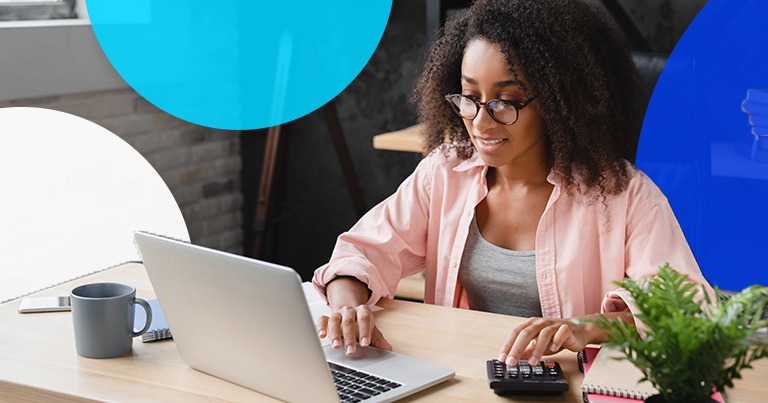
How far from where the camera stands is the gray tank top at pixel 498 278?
1.95 meters

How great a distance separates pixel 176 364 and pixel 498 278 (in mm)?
702

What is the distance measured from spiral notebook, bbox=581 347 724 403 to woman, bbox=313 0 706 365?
35cm

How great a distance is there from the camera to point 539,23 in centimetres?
188

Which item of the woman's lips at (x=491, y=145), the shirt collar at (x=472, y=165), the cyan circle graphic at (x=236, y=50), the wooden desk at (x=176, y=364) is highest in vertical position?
the cyan circle graphic at (x=236, y=50)

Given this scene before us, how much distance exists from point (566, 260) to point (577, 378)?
49 centimetres

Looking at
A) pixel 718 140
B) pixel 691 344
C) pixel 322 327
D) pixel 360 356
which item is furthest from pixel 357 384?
pixel 718 140

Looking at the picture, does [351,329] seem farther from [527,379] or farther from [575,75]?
[575,75]

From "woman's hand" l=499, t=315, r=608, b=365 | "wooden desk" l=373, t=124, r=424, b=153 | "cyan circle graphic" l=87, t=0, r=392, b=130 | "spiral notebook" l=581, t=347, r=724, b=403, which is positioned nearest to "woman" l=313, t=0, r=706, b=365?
"woman's hand" l=499, t=315, r=608, b=365

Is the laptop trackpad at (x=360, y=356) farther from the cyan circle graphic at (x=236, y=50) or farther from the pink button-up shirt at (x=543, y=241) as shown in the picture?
the cyan circle graphic at (x=236, y=50)

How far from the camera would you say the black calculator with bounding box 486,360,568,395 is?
4.47 feet

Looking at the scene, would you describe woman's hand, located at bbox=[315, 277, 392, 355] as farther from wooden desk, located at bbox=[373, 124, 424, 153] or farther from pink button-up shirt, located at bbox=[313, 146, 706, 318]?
wooden desk, located at bbox=[373, 124, 424, 153]

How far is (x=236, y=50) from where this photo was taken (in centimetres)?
307

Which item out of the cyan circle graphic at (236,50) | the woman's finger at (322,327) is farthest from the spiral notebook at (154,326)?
the cyan circle graphic at (236,50)

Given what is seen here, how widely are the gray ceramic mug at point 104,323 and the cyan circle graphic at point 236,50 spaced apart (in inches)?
57.0
